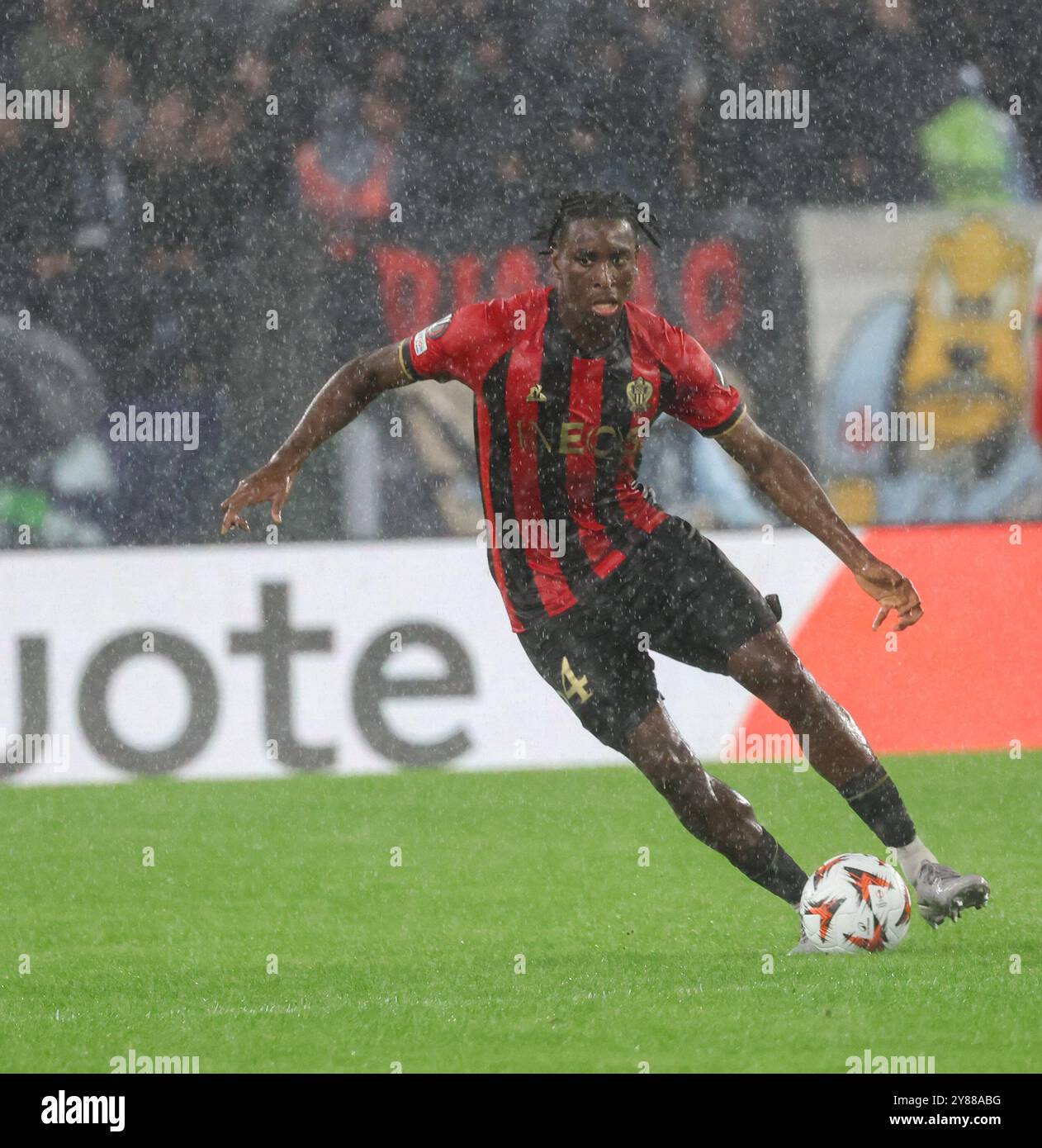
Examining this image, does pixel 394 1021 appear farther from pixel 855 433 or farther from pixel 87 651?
pixel 855 433

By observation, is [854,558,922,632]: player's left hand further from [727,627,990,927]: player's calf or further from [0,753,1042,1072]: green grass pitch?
[0,753,1042,1072]: green grass pitch

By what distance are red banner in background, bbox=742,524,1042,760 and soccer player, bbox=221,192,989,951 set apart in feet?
12.9

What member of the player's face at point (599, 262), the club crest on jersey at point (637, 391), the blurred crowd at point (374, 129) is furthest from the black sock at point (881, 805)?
the blurred crowd at point (374, 129)

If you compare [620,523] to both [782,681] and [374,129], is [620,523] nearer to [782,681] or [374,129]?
[782,681]

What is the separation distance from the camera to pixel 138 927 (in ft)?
20.5

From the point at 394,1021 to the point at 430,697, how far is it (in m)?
4.61

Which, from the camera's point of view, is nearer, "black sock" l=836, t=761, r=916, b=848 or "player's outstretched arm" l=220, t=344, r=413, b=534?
"player's outstretched arm" l=220, t=344, r=413, b=534

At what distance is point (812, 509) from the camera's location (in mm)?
5336

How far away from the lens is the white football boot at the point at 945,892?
16.8ft

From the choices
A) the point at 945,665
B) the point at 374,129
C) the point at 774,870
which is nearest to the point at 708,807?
the point at 774,870

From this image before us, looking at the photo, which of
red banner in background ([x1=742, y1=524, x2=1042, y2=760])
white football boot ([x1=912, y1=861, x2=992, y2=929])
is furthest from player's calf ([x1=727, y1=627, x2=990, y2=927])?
red banner in background ([x1=742, y1=524, x2=1042, y2=760])

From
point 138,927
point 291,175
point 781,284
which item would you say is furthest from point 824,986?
point 291,175

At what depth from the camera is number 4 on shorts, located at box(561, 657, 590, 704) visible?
5.32m

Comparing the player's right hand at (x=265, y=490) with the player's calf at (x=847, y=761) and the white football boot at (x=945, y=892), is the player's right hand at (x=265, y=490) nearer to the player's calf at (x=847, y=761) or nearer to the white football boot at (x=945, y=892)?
the player's calf at (x=847, y=761)
